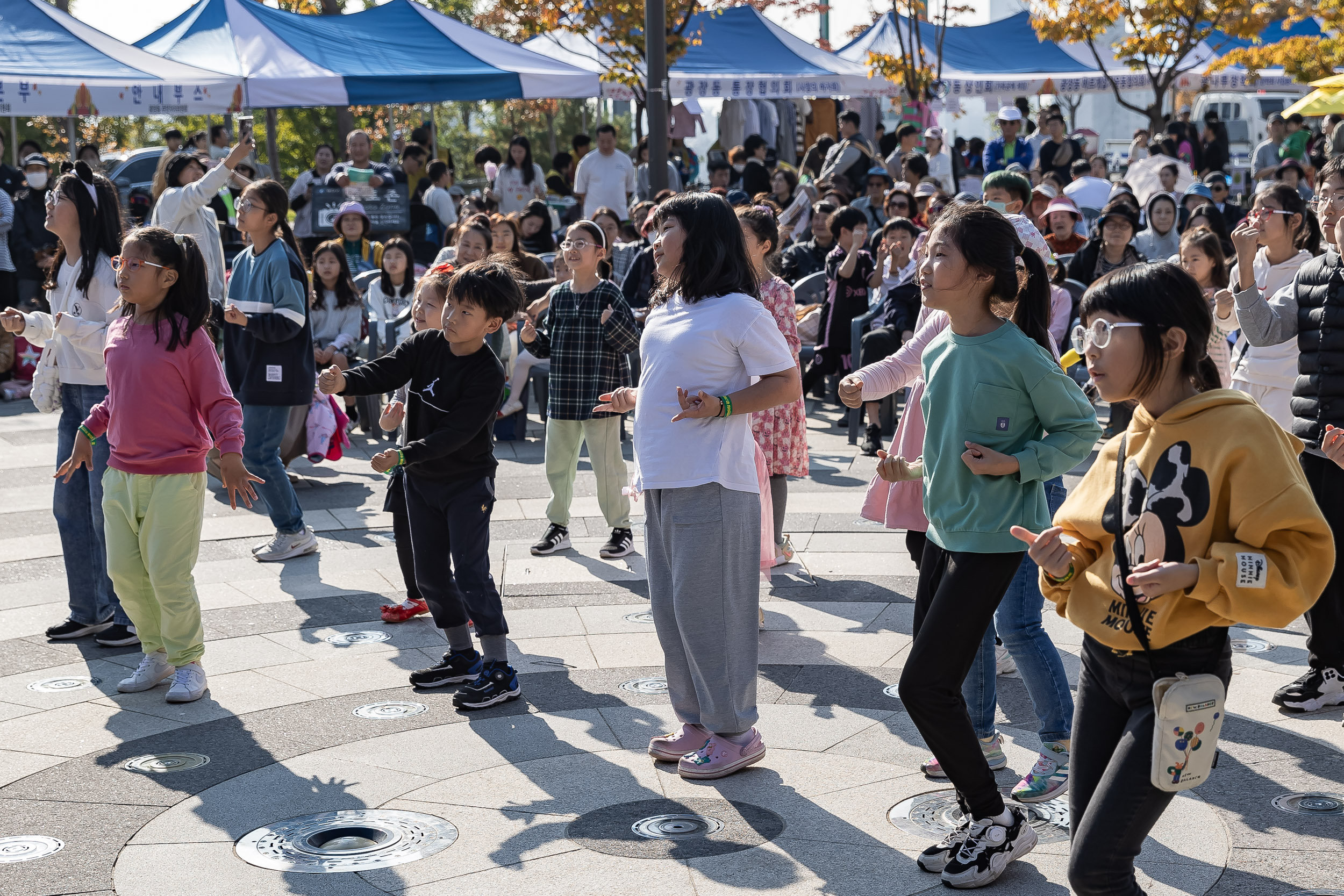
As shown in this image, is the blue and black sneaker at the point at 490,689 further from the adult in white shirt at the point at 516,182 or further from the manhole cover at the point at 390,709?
the adult in white shirt at the point at 516,182

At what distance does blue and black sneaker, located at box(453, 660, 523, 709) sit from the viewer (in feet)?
17.1

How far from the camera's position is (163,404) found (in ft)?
17.4

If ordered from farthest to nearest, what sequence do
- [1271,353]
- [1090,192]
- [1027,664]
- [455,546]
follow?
[1090,192]
[1271,353]
[455,546]
[1027,664]

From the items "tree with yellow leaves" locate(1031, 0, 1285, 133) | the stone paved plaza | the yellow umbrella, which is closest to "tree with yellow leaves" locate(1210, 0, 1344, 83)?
"tree with yellow leaves" locate(1031, 0, 1285, 133)

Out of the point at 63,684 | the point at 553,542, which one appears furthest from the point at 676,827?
the point at 553,542

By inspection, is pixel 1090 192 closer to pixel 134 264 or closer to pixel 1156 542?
pixel 134 264

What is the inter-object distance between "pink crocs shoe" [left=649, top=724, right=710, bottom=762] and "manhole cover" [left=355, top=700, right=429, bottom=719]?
→ 1.06 meters

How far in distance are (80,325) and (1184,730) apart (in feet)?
15.8

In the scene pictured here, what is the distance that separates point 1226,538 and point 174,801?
3246 mm

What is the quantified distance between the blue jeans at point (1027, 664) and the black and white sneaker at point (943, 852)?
1.68ft

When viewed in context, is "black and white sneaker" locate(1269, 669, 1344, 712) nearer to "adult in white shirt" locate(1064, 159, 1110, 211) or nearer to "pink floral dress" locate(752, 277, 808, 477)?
"pink floral dress" locate(752, 277, 808, 477)

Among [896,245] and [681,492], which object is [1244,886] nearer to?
[681,492]

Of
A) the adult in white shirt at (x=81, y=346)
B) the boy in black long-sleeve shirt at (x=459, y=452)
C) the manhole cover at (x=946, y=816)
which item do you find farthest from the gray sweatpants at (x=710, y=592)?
the adult in white shirt at (x=81, y=346)

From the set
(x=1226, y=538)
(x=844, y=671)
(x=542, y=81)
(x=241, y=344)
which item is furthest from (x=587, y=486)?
(x=542, y=81)
